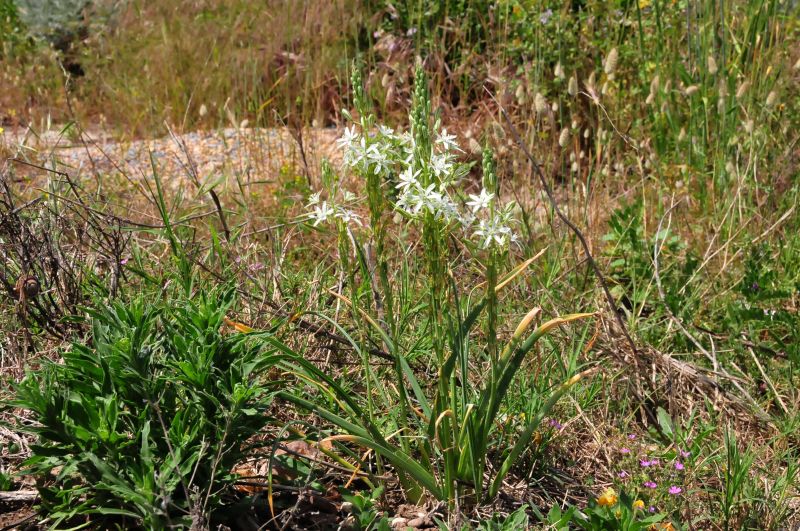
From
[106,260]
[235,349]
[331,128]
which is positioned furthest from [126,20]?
[235,349]

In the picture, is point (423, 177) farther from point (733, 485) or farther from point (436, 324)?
point (733, 485)

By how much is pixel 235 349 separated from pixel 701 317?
6.63 ft

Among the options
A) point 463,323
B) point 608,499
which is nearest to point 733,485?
point 608,499

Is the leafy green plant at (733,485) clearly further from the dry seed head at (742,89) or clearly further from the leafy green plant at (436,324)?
the dry seed head at (742,89)

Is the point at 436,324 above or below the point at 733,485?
above

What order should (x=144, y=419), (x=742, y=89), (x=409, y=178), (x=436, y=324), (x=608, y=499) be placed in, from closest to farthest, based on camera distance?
(x=409, y=178) < (x=144, y=419) < (x=436, y=324) < (x=608, y=499) < (x=742, y=89)

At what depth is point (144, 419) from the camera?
1800 mm

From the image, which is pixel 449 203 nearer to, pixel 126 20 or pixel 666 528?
pixel 666 528

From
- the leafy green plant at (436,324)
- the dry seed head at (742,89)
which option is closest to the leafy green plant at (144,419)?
the leafy green plant at (436,324)

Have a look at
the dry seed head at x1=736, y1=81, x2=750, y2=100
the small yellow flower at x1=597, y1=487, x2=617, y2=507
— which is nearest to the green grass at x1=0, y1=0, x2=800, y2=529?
the small yellow flower at x1=597, y1=487, x2=617, y2=507

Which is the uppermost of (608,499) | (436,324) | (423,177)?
(423,177)

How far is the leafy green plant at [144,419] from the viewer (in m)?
1.69

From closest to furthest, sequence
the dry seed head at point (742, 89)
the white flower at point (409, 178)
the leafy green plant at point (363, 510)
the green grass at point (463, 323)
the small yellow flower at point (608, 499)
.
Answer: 1. the white flower at point (409, 178)
2. the green grass at point (463, 323)
3. the leafy green plant at point (363, 510)
4. the small yellow flower at point (608, 499)
5. the dry seed head at point (742, 89)

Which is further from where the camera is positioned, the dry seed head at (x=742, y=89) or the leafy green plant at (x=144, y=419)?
the dry seed head at (x=742, y=89)
